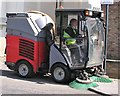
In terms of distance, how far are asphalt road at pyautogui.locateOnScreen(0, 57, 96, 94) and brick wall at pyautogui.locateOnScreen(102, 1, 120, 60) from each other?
312 cm

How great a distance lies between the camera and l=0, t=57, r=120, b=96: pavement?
27.9 feet

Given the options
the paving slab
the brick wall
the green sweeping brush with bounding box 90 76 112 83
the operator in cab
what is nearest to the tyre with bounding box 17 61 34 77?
the operator in cab

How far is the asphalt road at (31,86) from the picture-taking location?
8434mm

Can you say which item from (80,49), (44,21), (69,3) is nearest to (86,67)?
(80,49)

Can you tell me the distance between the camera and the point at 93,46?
32.6 ft

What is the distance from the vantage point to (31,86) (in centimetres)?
918

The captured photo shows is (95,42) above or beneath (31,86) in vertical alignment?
above

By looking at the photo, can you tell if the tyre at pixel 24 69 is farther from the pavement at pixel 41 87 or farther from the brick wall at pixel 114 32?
the brick wall at pixel 114 32

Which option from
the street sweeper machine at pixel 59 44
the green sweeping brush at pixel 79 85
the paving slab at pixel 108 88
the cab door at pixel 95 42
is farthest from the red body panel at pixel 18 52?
the paving slab at pixel 108 88

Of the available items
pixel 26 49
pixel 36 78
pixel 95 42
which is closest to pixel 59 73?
pixel 36 78

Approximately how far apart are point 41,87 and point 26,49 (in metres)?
1.85

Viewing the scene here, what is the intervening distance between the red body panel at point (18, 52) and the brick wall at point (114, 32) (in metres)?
3.31

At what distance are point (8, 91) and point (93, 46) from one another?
328 centimetres

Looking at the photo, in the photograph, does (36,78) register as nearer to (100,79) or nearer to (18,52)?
(18,52)
